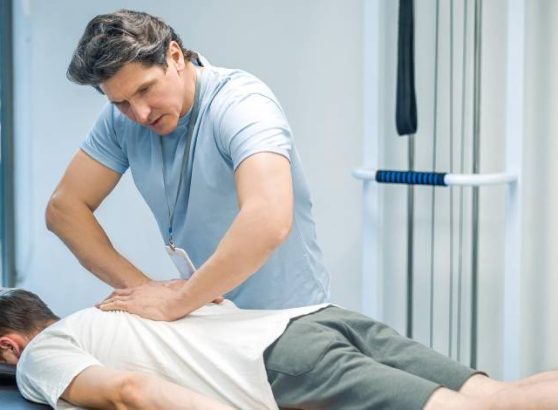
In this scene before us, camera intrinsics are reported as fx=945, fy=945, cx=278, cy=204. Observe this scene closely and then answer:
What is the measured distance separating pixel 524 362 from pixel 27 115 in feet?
7.24

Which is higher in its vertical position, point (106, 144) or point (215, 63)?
point (215, 63)

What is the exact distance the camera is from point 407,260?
125 inches

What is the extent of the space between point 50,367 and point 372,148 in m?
1.60

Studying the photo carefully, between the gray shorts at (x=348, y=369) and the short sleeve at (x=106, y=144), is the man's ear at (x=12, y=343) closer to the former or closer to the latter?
the short sleeve at (x=106, y=144)

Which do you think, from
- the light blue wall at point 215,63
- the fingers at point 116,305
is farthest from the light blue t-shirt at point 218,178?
the light blue wall at point 215,63

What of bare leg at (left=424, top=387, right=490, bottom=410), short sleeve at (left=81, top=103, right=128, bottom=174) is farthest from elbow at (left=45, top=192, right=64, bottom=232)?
bare leg at (left=424, top=387, right=490, bottom=410)

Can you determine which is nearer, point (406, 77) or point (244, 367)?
point (244, 367)

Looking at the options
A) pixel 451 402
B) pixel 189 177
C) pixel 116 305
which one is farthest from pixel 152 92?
pixel 451 402

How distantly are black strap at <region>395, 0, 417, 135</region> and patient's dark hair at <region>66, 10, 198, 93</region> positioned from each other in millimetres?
1170

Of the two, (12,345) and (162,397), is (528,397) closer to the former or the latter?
(162,397)

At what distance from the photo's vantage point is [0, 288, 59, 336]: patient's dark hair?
2.03 metres

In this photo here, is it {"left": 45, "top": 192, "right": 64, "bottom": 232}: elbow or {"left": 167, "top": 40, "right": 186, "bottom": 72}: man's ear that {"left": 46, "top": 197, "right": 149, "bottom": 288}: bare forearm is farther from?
{"left": 167, "top": 40, "right": 186, "bottom": 72}: man's ear

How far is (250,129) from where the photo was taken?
74.9 inches

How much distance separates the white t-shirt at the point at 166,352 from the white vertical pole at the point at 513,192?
122cm
